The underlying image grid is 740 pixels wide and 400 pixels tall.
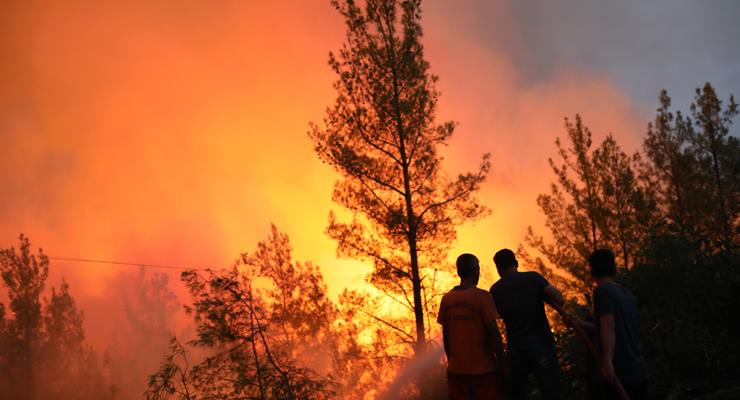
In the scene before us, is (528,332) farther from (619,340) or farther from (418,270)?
(418,270)

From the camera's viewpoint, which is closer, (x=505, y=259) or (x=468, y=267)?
(x=468, y=267)

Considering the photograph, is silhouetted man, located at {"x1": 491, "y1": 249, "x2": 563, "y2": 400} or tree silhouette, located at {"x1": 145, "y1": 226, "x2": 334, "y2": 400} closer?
silhouetted man, located at {"x1": 491, "y1": 249, "x2": 563, "y2": 400}

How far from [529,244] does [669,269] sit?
1516cm

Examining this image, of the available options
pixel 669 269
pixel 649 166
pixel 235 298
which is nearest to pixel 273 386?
pixel 235 298

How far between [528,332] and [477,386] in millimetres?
723

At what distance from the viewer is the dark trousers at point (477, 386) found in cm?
430

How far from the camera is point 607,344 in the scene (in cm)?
364

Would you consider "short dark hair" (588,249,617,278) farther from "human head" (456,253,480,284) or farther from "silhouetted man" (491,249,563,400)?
"human head" (456,253,480,284)

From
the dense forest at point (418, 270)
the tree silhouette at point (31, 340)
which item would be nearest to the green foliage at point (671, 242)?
the dense forest at point (418, 270)

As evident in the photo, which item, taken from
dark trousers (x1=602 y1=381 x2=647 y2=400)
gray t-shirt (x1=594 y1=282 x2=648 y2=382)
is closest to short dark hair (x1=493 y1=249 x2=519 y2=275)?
gray t-shirt (x1=594 y1=282 x2=648 y2=382)

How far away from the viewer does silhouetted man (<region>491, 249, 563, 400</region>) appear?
4.55m

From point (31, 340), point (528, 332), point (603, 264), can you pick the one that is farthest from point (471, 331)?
point (31, 340)

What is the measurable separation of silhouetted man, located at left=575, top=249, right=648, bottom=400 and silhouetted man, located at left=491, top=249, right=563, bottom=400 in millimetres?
737

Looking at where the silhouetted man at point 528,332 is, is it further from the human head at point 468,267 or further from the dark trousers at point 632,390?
the dark trousers at point 632,390
